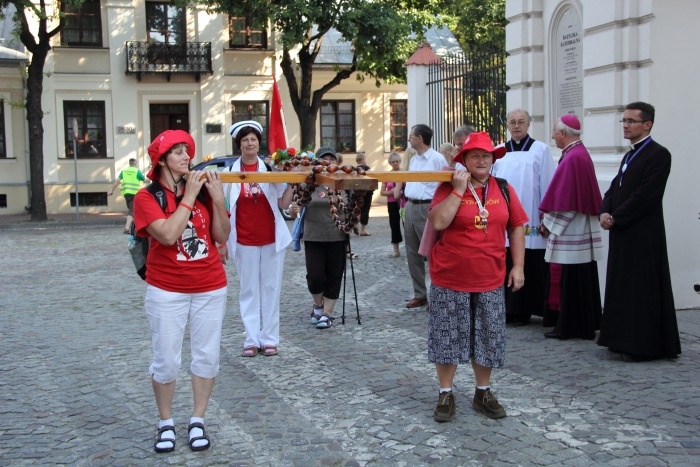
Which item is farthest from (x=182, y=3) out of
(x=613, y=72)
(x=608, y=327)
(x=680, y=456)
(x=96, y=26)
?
(x=680, y=456)

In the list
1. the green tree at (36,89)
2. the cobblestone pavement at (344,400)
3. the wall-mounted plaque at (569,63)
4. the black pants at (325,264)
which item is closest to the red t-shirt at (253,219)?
the cobblestone pavement at (344,400)

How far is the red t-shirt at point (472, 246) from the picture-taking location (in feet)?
17.9

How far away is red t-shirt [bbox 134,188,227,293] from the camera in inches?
198

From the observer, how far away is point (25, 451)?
5.26 meters

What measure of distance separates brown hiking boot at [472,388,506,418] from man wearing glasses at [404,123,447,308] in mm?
3930

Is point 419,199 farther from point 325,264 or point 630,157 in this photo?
point 630,157

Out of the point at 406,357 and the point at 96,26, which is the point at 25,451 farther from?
the point at 96,26

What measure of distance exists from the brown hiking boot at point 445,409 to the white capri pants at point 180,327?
4.92 ft

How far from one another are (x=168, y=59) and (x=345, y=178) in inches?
1046

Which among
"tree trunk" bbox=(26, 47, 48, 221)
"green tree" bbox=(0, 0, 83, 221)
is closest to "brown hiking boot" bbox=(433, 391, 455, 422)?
"green tree" bbox=(0, 0, 83, 221)

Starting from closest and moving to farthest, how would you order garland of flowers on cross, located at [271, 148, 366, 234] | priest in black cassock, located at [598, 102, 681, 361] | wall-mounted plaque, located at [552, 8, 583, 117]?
1. garland of flowers on cross, located at [271, 148, 366, 234]
2. priest in black cassock, located at [598, 102, 681, 361]
3. wall-mounted plaque, located at [552, 8, 583, 117]

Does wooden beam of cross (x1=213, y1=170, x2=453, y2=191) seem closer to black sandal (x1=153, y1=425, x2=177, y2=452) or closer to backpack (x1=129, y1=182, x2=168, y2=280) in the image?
backpack (x1=129, y1=182, x2=168, y2=280)

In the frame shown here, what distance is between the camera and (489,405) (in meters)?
5.63

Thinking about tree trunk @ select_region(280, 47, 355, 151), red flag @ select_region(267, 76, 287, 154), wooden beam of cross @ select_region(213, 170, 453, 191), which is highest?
tree trunk @ select_region(280, 47, 355, 151)
